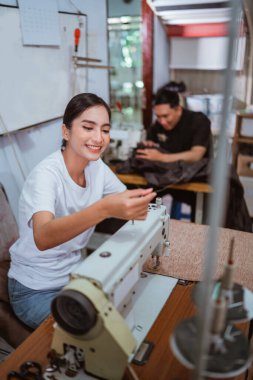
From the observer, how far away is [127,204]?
0.94 metres

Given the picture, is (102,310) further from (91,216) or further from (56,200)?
(56,200)

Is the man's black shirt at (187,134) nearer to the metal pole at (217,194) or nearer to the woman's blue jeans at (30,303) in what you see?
the woman's blue jeans at (30,303)

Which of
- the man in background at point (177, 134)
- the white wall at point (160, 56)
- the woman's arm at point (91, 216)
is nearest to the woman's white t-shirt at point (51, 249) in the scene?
the woman's arm at point (91, 216)

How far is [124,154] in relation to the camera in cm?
263

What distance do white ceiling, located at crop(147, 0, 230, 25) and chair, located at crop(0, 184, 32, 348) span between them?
104 inches

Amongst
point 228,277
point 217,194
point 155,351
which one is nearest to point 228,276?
point 228,277

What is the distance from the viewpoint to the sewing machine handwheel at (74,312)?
797 millimetres

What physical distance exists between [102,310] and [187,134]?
2.05 meters

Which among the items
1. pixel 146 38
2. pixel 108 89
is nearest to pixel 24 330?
pixel 108 89

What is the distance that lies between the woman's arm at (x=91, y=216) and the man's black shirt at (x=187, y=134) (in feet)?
5.40

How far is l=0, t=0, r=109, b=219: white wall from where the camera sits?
6.24ft

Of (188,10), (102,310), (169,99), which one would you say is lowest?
(102,310)

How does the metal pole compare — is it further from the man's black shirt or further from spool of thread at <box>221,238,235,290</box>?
the man's black shirt

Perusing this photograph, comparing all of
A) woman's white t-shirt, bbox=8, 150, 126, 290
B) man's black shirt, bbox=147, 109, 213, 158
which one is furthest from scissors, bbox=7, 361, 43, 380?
man's black shirt, bbox=147, 109, 213, 158
